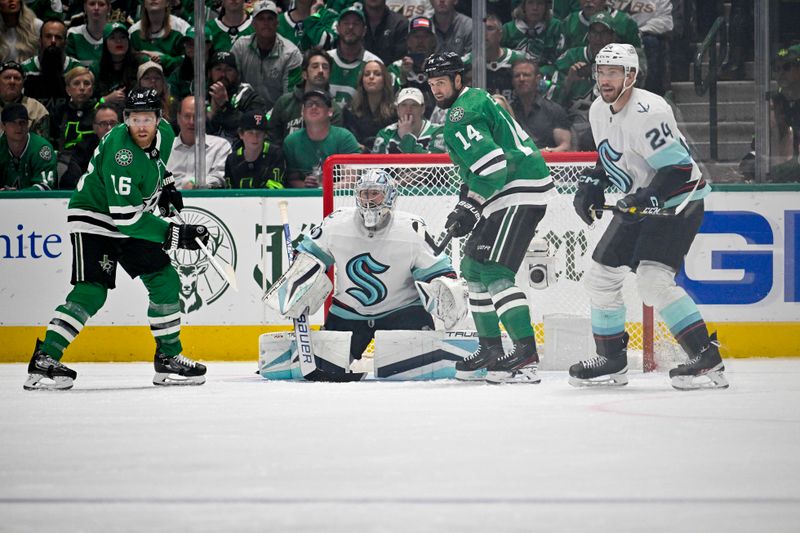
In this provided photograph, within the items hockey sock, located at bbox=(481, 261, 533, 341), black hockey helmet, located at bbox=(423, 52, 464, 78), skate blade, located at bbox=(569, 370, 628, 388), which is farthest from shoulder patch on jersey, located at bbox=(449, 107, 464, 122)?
skate blade, located at bbox=(569, 370, 628, 388)

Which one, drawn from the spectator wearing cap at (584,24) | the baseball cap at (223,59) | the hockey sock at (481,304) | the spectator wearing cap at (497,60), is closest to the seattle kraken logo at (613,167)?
the hockey sock at (481,304)

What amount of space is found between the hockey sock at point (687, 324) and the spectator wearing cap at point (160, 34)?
336 cm

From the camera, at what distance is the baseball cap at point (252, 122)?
7102 mm

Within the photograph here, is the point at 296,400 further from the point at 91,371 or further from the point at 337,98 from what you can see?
the point at 337,98

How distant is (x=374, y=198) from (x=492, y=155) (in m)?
0.65

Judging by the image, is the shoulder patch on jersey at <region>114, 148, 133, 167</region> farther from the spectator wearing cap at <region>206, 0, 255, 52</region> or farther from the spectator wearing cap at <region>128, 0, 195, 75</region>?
the spectator wearing cap at <region>128, 0, 195, 75</region>

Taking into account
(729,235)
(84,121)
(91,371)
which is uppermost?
(84,121)

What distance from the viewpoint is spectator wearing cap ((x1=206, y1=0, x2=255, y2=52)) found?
23.4ft

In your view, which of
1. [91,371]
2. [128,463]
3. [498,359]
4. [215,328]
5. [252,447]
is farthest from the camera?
[215,328]

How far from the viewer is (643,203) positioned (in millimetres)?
5098

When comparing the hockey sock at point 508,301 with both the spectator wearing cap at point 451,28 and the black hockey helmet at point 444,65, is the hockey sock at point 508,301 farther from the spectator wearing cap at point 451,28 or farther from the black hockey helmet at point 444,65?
the spectator wearing cap at point 451,28

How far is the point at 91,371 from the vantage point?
6.48m

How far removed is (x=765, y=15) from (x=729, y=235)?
1.10m

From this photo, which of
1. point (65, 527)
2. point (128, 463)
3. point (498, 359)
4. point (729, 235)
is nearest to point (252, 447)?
point (128, 463)
